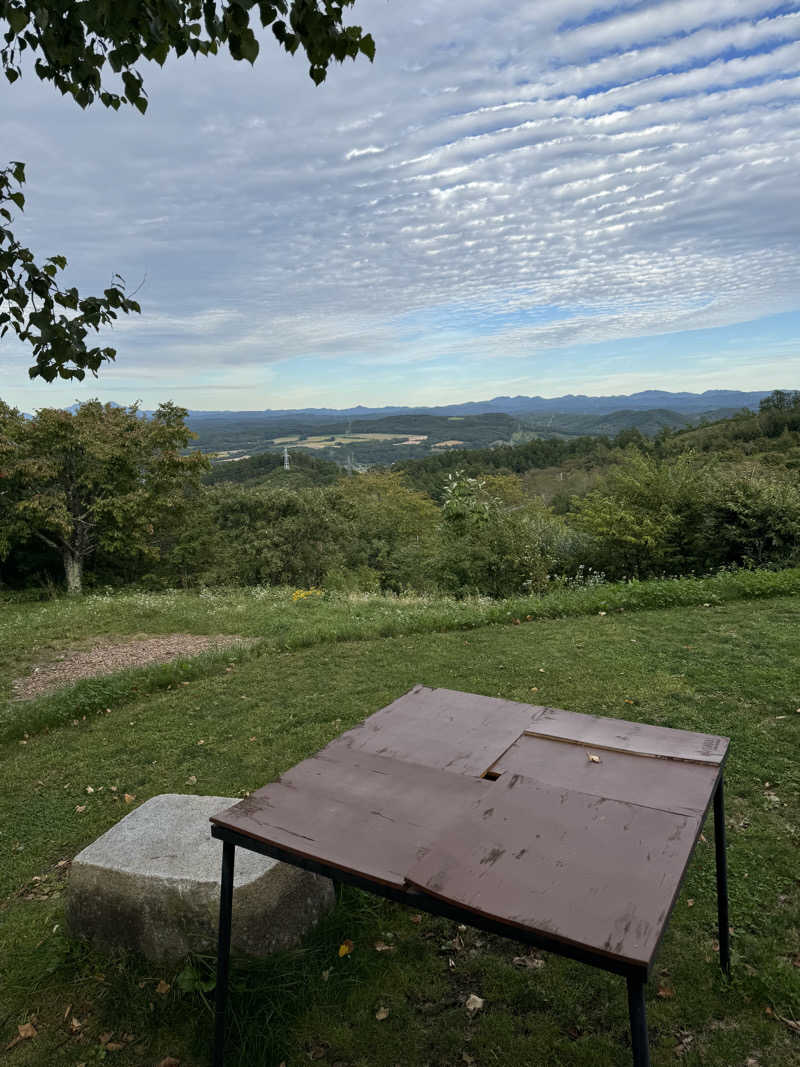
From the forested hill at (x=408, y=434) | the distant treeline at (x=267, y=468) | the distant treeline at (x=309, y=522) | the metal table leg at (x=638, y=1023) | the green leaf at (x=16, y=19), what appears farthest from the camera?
the forested hill at (x=408, y=434)

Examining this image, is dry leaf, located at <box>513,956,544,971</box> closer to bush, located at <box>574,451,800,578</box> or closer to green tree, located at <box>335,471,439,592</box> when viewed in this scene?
bush, located at <box>574,451,800,578</box>

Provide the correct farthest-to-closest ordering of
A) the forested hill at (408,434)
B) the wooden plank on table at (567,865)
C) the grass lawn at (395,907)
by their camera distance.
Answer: the forested hill at (408,434), the grass lawn at (395,907), the wooden plank on table at (567,865)

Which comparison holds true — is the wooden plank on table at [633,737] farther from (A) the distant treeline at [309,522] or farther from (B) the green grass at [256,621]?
(A) the distant treeline at [309,522]

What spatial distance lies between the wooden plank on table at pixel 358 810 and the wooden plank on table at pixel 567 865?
0.09 metres

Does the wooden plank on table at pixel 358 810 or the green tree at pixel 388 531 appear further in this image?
the green tree at pixel 388 531

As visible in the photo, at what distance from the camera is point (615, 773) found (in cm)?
229

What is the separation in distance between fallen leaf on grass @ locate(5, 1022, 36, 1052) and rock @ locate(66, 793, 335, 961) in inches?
14.0

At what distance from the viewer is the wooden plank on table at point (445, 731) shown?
2.46 metres

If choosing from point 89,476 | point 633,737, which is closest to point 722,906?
point 633,737

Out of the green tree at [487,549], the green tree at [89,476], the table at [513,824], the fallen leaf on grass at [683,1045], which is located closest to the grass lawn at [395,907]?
the fallen leaf on grass at [683,1045]

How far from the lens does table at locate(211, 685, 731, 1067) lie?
1.58m

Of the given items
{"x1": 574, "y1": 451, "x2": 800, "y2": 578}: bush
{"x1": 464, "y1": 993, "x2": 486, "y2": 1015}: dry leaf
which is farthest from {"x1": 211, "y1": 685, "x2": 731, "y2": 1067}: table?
{"x1": 574, "y1": 451, "x2": 800, "y2": 578}: bush

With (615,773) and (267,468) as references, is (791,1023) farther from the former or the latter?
(267,468)

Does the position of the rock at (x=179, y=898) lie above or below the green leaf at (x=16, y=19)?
below
